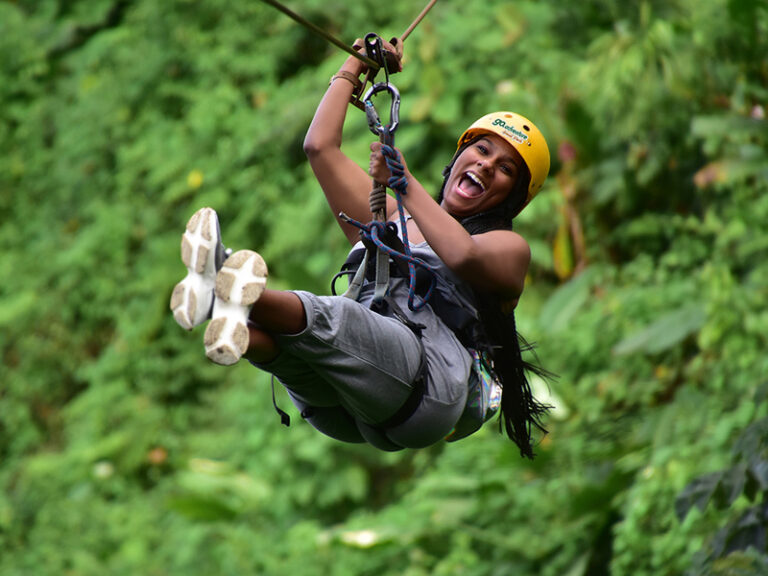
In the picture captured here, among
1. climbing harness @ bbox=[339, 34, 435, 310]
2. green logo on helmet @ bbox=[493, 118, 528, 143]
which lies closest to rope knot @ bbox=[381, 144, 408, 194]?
climbing harness @ bbox=[339, 34, 435, 310]

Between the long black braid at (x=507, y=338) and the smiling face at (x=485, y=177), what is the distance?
0.09ft

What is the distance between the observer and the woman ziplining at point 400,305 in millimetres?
2375

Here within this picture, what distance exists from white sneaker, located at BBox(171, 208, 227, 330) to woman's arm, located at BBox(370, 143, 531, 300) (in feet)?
1.97

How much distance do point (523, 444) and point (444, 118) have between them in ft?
13.2

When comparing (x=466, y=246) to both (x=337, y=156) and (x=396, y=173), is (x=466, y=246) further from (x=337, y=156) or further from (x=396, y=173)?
(x=337, y=156)

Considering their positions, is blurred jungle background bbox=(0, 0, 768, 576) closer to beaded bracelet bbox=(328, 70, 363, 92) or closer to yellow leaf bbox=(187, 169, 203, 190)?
yellow leaf bbox=(187, 169, 203, 190)

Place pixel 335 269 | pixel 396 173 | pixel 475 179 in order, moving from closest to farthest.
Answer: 1. pixel 396 173
2. pixel 475 179
3. pixel 335 269

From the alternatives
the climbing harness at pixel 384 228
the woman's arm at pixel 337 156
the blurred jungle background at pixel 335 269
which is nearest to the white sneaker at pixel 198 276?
the climbing harness at pixel 384 228

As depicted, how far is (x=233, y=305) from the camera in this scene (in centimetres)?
230

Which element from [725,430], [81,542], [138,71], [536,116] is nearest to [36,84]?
[138,71]

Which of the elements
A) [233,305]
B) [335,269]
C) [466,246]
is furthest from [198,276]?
[335,269]

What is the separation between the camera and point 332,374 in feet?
8.30

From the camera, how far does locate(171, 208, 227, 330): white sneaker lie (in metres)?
2.35

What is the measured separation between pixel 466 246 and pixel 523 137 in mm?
497
